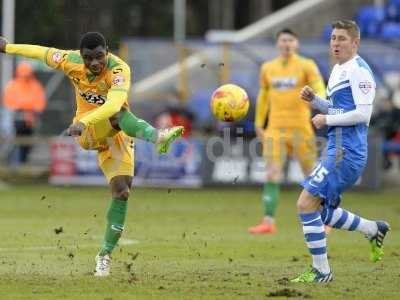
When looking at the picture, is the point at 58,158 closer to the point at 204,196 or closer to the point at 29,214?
the point at 204,196

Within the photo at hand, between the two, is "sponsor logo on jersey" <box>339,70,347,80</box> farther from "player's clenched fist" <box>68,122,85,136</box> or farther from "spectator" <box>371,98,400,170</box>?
"spectator" <box>371,98,400,170</box>

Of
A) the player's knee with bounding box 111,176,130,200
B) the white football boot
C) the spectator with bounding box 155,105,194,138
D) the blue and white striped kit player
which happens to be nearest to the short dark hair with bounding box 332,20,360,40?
the blue and white striped kit player

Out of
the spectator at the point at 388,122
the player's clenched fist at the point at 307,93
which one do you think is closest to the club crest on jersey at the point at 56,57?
the player's clenched fist at the point at 307,93

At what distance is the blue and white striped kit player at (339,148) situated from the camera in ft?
35.8

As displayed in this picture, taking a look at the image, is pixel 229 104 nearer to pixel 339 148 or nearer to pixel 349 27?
pixel 339 148

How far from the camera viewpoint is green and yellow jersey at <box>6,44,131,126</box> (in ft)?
35.9

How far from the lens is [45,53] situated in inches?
457

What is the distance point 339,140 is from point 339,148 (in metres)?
0.08

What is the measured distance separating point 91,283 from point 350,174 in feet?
8.57

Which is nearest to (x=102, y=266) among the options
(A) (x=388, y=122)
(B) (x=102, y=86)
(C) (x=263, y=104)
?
(B) (x=102, y=86)

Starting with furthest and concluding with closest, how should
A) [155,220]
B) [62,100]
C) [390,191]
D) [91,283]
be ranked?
[62,100] → [390,191] → [155,220] → [91,283]

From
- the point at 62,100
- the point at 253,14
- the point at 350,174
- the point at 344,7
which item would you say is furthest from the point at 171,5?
the point at 350,174

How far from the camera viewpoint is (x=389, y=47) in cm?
2717

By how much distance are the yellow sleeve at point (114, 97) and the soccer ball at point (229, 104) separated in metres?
1.33
